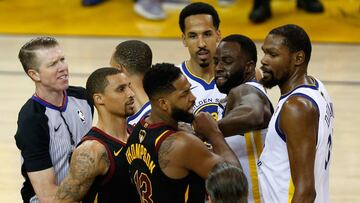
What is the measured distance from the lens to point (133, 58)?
17.8 feet

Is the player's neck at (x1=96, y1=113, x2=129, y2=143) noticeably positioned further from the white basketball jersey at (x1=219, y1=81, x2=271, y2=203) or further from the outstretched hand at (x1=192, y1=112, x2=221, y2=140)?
the white basketball jersey at (x1=219, y1=81, x2=271, y2=203)

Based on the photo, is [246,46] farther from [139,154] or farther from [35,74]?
[35,74]

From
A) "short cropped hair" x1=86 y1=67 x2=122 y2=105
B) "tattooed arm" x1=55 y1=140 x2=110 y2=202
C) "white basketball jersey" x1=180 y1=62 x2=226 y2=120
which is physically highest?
"short cropped hair" x1=86 y1=67 x2=122 y2=105

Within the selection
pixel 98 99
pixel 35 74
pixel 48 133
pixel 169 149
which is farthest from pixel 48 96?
pixel 169 149

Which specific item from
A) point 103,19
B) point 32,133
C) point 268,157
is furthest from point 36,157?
point 103,19

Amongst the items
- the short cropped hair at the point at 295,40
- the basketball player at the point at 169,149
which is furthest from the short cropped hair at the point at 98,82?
the short cropped hair at the point at 295,40

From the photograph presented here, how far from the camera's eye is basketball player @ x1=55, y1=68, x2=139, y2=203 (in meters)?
4.44

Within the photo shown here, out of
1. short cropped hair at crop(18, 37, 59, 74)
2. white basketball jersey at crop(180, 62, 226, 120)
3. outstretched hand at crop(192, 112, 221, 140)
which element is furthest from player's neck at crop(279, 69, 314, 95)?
short cropped hair at crop(18, 37, 59, 74)

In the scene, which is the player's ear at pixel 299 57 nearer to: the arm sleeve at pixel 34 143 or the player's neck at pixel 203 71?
the player's neck at pixel 203 71

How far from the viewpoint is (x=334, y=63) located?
1056cm

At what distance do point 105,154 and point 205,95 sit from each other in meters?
1.32

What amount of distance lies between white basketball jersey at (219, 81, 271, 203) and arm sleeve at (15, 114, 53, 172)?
3.61 ft

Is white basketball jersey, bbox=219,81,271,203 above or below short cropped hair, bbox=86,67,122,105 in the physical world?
below

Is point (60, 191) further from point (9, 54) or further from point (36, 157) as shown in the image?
point (9, 54)
